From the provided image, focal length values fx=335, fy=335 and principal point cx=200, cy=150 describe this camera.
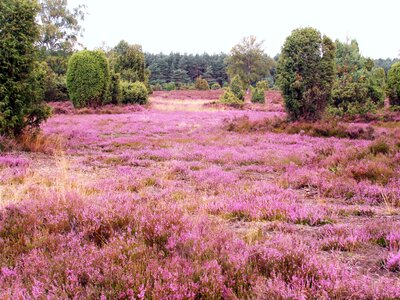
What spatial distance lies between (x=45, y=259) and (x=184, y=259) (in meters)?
1.45

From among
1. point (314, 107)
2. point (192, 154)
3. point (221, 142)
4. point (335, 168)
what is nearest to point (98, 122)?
point (221, 142)

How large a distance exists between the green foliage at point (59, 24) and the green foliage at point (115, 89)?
83.2 ft

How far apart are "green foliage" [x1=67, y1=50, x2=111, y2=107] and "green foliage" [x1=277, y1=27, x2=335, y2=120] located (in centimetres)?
1813

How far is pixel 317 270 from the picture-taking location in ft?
10.3

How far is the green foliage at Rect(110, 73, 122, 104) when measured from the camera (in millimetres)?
34484

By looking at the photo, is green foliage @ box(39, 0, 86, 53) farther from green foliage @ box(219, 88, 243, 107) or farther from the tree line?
green foliage @ box(219, 88, 243, 107)

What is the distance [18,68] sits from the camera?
11.5 meters

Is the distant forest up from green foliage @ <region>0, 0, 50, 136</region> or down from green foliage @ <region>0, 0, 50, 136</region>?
up

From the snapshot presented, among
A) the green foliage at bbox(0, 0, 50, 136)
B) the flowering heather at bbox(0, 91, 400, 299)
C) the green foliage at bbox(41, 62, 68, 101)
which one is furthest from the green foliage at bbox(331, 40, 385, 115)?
the green foliage at bbox(41, 62, 68, 101)

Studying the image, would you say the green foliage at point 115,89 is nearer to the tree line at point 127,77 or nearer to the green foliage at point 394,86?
the tree line at point 127,77

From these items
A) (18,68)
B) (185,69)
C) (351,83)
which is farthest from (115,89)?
(185,69)

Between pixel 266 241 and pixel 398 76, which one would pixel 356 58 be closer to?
pixel 398 76

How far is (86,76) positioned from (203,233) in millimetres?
28717

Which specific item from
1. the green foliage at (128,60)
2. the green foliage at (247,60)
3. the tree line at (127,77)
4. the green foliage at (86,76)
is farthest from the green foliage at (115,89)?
the green foliage at (247,60)
